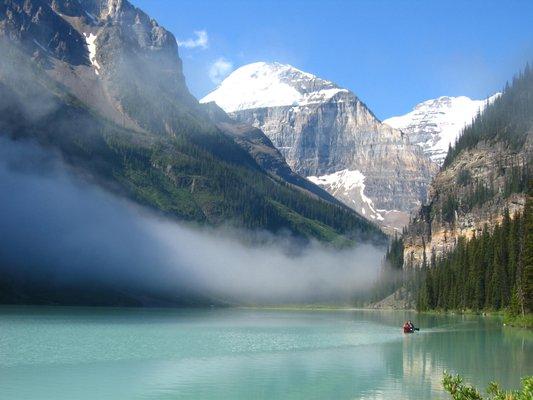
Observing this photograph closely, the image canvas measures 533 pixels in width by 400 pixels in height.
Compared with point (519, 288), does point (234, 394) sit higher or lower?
lower

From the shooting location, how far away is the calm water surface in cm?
4819

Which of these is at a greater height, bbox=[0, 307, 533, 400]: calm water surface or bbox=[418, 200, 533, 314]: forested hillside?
bbox=[418, 200, 533, 314]: forested hillside

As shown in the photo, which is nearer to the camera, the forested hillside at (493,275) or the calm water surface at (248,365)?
the calm water surface at (248,365)

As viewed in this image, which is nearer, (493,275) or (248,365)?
(248,365)

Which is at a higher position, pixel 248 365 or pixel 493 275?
pixel 493 275

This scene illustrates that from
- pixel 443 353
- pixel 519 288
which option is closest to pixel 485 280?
pixel 519 288

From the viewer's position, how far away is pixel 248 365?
63281 mm

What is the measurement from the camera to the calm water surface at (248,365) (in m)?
48.2

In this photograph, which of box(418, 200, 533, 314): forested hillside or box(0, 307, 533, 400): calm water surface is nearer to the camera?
box(0, 307, 533, 400): calm water surface

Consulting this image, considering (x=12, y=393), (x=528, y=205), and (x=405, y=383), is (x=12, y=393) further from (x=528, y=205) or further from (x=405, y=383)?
(x=528, y=205)

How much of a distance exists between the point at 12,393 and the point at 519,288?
85.9 metres

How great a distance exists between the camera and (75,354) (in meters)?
70.2

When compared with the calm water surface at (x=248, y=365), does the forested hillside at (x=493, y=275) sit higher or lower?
higher

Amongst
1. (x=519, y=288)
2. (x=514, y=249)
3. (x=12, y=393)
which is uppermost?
(x=514, y=249)
